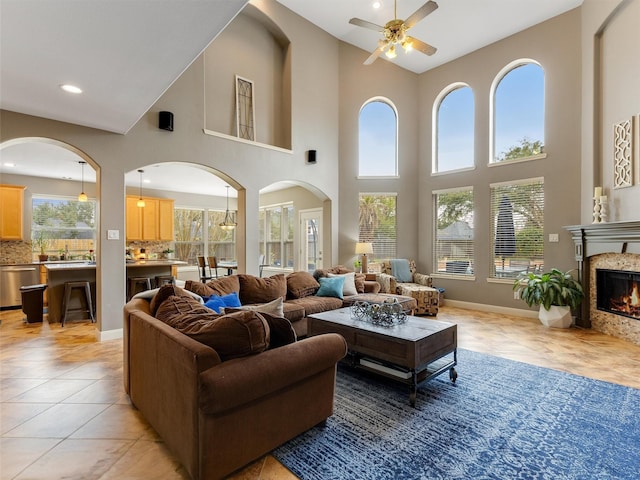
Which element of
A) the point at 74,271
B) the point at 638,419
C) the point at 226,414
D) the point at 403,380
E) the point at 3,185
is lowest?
the point at 638,419

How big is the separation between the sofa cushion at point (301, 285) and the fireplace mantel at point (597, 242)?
4.03 m

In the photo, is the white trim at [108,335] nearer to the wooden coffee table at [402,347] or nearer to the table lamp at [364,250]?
the wooden coffee table at [402,347]

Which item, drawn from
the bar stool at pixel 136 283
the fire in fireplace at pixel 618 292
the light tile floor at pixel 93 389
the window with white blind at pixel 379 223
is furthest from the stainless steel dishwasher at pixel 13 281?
the fire in fireplace at pixel 618 292

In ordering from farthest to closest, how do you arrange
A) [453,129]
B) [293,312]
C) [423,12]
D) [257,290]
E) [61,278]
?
[453,129]
[61,278]
[257,290]
[293,312]
[423,12]

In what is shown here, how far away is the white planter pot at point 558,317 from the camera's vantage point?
4.97 metres

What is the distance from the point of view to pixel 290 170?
625 centimetres

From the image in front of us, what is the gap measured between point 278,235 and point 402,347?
7058 millimetres

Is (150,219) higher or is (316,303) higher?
(150,219)

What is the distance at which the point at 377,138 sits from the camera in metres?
7.42

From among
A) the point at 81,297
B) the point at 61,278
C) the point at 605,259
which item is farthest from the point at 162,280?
the point at 605,259

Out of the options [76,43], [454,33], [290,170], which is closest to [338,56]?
[454,33]

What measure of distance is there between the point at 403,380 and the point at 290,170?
4.56m

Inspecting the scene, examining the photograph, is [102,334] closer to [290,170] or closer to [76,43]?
[76,43]

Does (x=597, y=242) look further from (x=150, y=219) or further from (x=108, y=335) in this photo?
(x=150, y=219)
